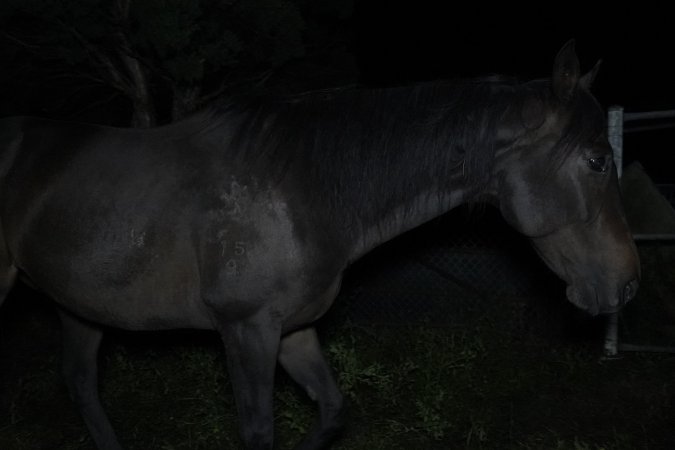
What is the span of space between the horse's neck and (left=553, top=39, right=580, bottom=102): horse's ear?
0.57 m

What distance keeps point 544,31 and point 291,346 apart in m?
21.8

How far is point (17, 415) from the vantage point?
4.54 meters

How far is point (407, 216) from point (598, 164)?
2.75 feet

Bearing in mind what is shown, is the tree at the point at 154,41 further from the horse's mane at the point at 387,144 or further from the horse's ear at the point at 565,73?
the horse's ear at the point at 565,73

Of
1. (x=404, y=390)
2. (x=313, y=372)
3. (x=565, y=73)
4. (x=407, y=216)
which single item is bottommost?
(x=404, y=390)

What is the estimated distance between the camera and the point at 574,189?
2.71m

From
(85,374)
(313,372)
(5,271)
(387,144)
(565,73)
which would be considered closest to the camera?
(565,73)

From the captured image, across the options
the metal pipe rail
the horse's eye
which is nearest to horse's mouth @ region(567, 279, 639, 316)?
the horse's eye

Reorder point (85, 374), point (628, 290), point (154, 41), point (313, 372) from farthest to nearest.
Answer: point (154, 41), point (85, 374), point (313, 372), point (628, 290)

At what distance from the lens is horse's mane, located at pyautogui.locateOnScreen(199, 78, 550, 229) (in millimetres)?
2807

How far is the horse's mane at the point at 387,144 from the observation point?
2.81 meters

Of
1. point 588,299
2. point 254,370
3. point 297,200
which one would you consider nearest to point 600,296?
point 588,299

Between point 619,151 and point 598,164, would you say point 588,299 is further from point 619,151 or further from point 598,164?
point 619,151

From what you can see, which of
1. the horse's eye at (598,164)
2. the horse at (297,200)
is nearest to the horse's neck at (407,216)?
the horse at (297,200)
